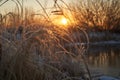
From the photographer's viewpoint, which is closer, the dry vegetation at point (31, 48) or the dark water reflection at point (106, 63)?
the dry vegetation at point (31, 48)

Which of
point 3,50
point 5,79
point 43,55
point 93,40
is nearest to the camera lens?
point 5,79

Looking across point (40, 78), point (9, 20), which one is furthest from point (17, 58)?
point (9, 20)

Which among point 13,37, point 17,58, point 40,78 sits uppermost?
point 13,37

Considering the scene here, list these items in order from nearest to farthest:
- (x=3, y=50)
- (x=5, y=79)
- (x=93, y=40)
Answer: (x=5, y=79)
(x=3, y=50)
(x=93, y=40)

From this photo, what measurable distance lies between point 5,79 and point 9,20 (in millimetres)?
1020

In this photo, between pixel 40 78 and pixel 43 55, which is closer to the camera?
pixel 40 78

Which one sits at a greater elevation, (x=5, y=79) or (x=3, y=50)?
(x=3, y=50)

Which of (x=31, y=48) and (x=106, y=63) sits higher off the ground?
(x=31, y=48)

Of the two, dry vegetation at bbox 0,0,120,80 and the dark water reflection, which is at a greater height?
dry vegetation at bbox 0,0,120,80

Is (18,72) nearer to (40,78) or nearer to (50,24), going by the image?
(40,78)

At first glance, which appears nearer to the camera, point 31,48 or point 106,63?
point 31,48

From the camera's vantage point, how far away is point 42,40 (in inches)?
151

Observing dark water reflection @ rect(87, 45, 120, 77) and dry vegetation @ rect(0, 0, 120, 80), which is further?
dark water reflection @ rect(87, 45, 120, 77)

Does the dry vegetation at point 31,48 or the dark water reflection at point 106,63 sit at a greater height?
the dry vegetation at point 31,48
